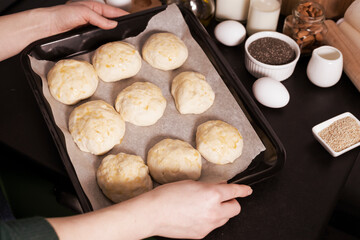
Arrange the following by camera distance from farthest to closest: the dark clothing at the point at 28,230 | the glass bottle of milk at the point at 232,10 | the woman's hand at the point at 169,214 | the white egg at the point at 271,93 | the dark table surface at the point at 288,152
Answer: the glass bottle of milk at the point at 232,10
the white egg at the point at 271,93
the dark table surface at the point at 288,152
the woman's hand at the point at 169,214
the dark clothing at the point at 28,230

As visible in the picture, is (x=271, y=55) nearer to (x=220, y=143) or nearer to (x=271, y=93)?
→ (x=271, y=93)

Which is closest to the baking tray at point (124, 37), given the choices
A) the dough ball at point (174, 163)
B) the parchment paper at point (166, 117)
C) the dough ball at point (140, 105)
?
the parchment paper at point (166, 117)

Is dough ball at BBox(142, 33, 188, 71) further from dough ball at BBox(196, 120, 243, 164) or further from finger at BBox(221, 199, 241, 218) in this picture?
finger at BBox(221, 199, 241, 218)

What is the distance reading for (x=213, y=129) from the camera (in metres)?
1.20

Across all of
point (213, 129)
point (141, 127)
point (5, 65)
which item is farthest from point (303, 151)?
point (5, 65)

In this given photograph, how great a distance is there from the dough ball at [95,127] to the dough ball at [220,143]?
29 cm

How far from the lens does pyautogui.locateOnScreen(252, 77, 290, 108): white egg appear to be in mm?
1262

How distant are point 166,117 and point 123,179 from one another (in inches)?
12.5

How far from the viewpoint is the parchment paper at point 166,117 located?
1.16 meters

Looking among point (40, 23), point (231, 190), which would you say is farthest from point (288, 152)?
point (40, 23)

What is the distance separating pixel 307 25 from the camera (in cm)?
136

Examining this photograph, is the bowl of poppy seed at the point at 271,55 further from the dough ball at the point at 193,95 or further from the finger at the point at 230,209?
the finger at the point at 230,209

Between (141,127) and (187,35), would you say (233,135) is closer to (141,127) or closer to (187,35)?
(141,127)

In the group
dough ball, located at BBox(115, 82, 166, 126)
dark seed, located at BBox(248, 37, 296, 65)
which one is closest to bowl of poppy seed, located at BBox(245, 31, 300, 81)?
dark seed, located at BBox(248, 37, 296, 65)
